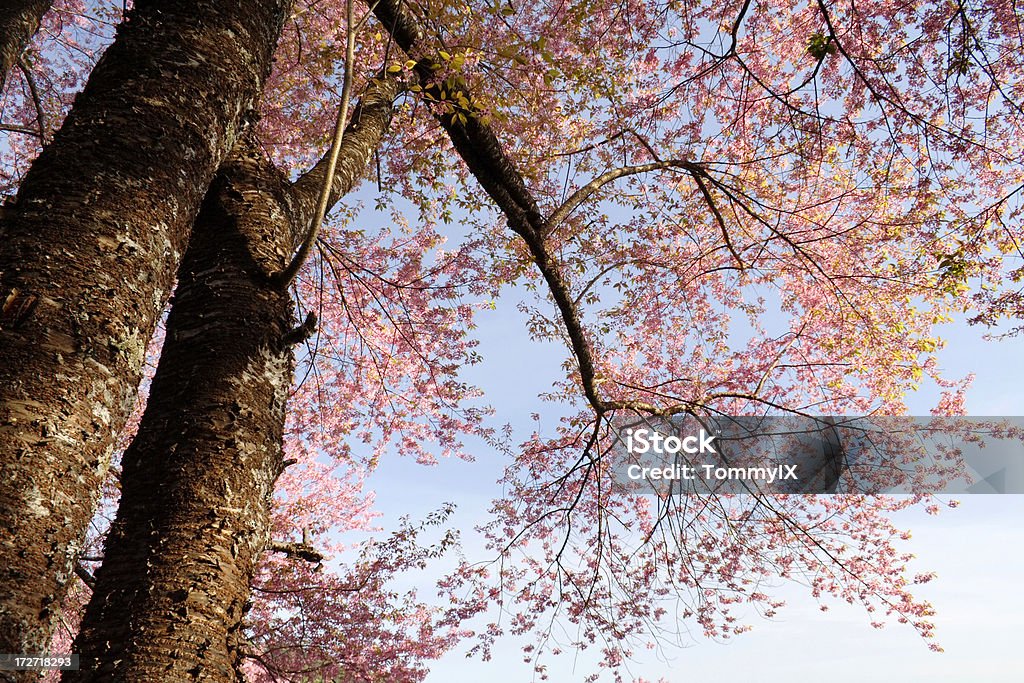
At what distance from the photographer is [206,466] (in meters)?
2.15

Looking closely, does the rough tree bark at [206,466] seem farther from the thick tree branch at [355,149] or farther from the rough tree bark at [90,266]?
the rough tree bark at [90,266]

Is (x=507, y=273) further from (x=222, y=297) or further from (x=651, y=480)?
(x=222, y=297)

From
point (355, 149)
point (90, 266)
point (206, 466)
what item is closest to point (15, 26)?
point (355, 149)

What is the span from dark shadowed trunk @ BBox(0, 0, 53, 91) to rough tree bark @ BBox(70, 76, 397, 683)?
7.89 ft

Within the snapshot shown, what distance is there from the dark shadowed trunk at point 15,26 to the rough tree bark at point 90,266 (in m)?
2.52

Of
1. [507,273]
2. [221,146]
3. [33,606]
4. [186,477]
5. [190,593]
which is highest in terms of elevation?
[507,273]

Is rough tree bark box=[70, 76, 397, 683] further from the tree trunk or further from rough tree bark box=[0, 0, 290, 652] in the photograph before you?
rough tree bark box=[0, 0, 290, 652]

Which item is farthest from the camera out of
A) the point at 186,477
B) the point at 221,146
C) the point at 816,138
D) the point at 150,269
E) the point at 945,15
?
the point at 816,138

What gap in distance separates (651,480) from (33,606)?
243 inches

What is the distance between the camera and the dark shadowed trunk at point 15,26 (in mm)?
4011

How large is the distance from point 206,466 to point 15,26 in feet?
13.3

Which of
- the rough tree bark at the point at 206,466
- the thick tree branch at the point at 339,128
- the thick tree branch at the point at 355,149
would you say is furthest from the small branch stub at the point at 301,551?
the thick tree branch at the point at 339,128

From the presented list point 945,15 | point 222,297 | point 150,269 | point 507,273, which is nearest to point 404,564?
point 507,273

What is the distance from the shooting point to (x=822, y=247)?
322 inches
